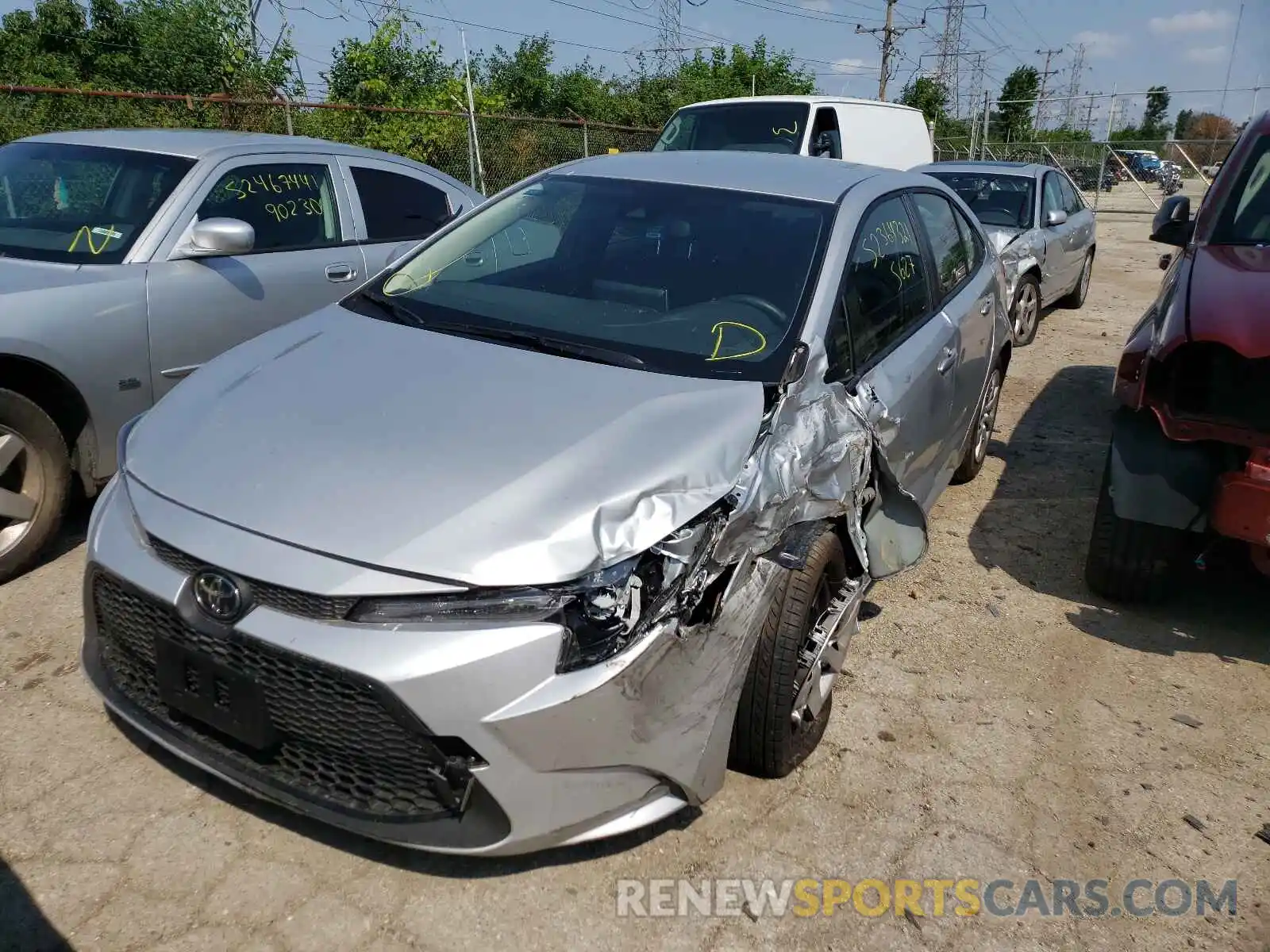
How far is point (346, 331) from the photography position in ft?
10.0

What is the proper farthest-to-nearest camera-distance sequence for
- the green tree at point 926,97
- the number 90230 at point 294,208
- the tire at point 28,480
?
the green tree at point 926,97 < the number 90230 at point 294,208 < the tire at point 28,480

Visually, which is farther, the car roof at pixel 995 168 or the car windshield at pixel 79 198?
the car roof at pixel 995 168

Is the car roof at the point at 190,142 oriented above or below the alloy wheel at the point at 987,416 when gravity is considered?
above

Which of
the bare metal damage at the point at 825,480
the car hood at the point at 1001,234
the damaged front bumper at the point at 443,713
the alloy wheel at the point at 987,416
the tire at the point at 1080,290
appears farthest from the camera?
the tire at the point at 1080,290

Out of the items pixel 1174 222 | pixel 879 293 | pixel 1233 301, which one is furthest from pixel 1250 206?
pixel 879 293

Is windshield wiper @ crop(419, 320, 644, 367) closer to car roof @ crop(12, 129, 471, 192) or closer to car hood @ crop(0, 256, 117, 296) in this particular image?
Result: car hood @ crop(0, 256, 117, 296)

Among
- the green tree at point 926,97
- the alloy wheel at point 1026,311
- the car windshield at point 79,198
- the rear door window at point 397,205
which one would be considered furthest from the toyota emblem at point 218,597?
the green tree at point 926,97

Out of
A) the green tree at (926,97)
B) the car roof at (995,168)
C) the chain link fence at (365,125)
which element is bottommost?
the car roof at (995,168)

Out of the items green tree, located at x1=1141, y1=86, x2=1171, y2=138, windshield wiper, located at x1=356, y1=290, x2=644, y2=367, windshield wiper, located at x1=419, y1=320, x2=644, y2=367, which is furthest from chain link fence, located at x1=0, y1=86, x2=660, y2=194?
green tree, located at x1=1141, y1=86, x2=1171, y2=138

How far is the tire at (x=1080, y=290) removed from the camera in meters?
10.4

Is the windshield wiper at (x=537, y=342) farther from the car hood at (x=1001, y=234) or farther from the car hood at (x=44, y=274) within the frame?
the car hood at (x=1001, y=234)

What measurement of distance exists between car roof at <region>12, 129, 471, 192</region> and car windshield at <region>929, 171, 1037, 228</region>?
237 inches

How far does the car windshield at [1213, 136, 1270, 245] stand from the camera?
14.5ft

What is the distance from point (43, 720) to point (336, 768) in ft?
4.48
